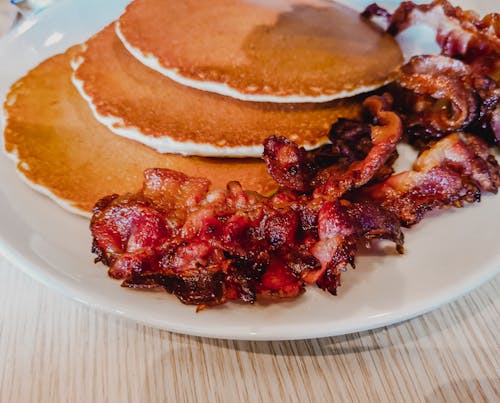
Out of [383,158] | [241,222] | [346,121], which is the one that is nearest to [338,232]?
[241,222]

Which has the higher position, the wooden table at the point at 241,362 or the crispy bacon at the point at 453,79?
the crispy bacon at the point at 453,79

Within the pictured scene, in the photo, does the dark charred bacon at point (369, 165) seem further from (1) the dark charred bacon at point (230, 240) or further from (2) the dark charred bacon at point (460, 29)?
(2) the dark charred bacon at point (460, 29)

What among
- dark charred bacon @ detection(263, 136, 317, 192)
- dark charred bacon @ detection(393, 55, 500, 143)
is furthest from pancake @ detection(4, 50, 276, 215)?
dark charred bacon @ detection(393, 55, 500, 143)

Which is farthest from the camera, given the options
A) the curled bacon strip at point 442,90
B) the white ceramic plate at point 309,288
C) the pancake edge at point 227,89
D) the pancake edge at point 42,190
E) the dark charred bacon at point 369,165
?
the pancake edge at point 227,89

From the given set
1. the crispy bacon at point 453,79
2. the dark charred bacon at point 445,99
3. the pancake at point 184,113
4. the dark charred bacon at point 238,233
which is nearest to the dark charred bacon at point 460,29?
the crispy bacon at point 453,79

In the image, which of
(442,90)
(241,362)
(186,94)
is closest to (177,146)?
(186,94)

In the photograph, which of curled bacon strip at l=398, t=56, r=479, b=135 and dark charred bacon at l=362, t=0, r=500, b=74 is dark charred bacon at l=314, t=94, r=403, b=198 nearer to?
curled bacon strip at l=398, t=56, r=479, b=135

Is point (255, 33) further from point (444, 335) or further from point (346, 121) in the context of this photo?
point (444, 335)

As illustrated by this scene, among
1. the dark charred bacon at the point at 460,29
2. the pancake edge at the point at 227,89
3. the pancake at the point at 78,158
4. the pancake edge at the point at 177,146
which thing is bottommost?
the pancake at the point at 78,158
